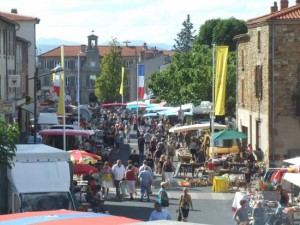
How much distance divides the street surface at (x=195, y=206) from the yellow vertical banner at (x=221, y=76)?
4.74 meters

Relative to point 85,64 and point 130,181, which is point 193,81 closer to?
point 130,181

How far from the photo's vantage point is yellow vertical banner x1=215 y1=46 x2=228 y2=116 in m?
38.3

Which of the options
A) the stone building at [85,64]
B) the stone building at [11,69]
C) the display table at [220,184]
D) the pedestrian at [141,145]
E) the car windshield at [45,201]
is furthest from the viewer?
the stone building at [85,64]

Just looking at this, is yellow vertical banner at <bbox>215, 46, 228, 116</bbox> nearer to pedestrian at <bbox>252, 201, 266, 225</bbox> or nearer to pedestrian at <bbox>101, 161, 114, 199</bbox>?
pedestrian at <bbox>101, 161, 114, 199</bbox>

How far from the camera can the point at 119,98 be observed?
5098 inches

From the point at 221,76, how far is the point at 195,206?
33.9 feet

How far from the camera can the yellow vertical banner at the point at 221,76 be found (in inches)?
1507

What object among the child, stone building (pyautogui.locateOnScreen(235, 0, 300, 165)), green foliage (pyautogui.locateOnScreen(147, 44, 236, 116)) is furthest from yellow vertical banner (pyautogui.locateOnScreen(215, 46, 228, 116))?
→ green foliage (pyautogui.locateOnScreen(147, 44, 236, 116))

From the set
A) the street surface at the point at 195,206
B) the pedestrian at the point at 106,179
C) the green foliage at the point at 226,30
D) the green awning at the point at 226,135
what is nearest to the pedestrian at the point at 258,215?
the street surface at the point at 195,206

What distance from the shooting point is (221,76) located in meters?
38.5

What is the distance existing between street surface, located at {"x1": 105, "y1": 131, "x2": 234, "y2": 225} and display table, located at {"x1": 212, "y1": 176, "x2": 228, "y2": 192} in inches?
10.4

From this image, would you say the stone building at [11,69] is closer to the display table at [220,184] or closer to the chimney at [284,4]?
the display table at [220,184]

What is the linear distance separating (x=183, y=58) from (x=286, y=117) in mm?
33333

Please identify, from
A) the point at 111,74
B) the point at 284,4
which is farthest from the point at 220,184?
the point at 111,74
